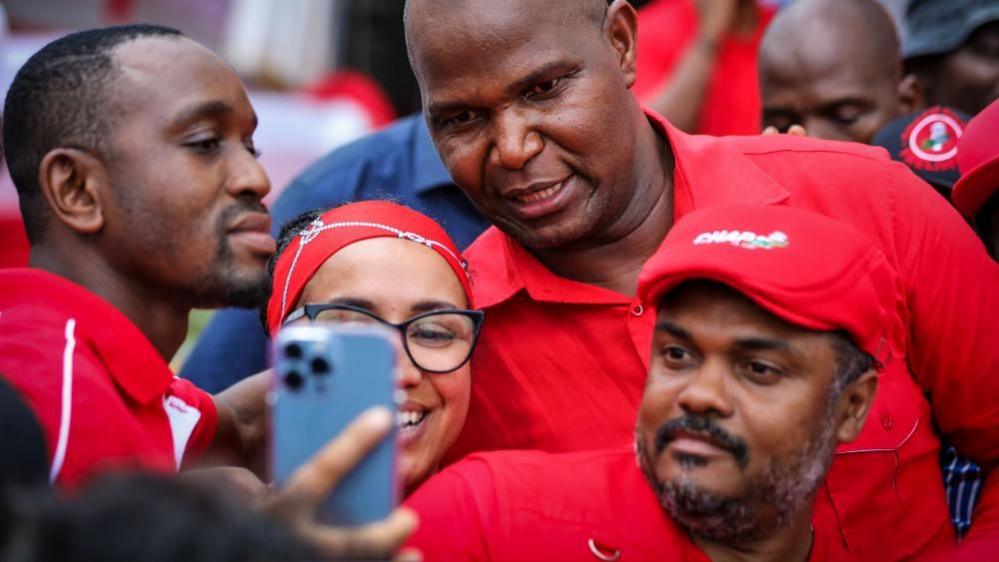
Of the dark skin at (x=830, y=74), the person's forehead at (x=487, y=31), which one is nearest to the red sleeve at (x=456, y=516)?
the person's forehead at (x=487, y=31)

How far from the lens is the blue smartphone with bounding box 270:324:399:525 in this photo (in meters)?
1.44

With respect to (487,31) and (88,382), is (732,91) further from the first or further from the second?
(88,382)

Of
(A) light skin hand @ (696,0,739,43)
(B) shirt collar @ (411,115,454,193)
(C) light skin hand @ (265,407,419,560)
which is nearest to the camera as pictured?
(C) light skin hand @ (265,407,419,560)

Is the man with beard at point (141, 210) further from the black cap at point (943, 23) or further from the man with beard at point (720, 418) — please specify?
the black cap at point (943, 23)

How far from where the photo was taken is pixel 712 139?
9.20 feet

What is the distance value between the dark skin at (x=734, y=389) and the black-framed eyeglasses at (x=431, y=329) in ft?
1.38

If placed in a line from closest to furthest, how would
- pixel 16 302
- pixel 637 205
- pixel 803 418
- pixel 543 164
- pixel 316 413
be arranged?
pixel 316 413 < pixel 803 418 < pixel 16 302 < pixel 543 164 < pixel 637 205

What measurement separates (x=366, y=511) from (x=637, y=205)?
56.2 inches

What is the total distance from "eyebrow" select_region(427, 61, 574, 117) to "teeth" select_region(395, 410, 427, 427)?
0.68 m

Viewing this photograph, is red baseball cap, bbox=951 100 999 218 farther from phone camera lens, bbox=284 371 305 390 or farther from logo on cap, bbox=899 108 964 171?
phone camera lens, bbox=284 371 305 390

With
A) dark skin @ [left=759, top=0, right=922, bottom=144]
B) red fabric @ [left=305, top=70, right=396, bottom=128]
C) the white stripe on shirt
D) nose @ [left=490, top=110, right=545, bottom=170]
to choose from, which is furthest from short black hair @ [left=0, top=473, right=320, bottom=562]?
red fabric @ [left=305, top=70, right=396, bottom=128]

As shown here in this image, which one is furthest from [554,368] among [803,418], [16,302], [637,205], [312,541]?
[312,541]

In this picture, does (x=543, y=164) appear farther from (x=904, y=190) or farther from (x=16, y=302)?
(x=16, y=302)

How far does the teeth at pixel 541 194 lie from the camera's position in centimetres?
257
